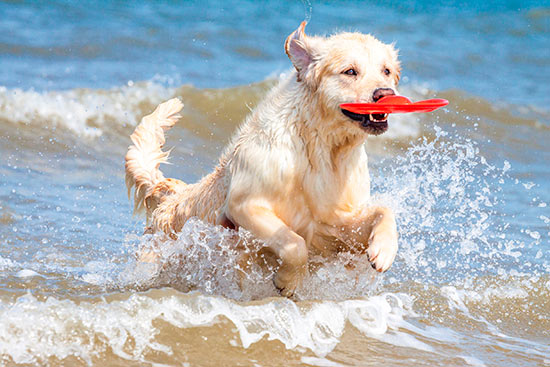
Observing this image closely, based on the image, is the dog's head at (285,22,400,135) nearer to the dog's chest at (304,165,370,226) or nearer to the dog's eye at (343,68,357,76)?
the dog's eye at (343,68,357,76)

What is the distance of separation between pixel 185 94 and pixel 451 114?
4.45 meters

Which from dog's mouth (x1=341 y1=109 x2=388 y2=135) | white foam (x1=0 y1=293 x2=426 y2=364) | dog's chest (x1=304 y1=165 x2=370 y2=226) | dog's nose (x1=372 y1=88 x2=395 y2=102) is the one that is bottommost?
white foam (x1=0 y1=293 x2=426 y2=364)

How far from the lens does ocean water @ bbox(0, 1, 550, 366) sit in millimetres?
4195

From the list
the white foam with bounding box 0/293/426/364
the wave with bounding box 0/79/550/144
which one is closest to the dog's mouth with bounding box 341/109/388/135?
the white foam with bounding box 0/293/426/364

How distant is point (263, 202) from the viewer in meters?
4.47

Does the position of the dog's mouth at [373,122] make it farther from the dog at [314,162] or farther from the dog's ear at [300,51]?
the dog's ear at [300,51]

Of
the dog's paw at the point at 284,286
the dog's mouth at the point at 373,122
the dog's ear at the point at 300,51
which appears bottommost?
the dog's paw at the point at 284,286

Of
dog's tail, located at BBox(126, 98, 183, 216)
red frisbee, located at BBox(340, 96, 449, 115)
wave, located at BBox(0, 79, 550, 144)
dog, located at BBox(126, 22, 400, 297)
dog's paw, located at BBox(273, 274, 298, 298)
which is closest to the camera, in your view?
red frisbee, located at BBox(340, 96, 449, 115)

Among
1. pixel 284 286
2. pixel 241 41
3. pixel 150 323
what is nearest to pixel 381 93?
pixel 284 286

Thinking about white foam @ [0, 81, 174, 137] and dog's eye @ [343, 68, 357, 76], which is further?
white foam @ [0, 81, 174, 137]

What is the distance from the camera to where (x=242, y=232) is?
452 centimetres

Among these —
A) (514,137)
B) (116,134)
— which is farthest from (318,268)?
(514,137)

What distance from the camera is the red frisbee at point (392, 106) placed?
3986 millimetres

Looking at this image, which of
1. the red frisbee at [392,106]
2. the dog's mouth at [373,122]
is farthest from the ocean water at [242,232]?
the red frisbee at [392,106]
